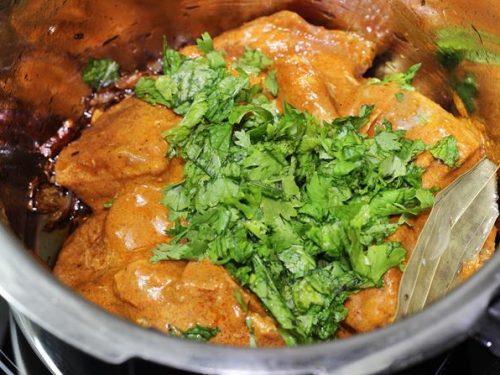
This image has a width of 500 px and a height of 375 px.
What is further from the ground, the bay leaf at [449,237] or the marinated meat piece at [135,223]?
the bay leaf at [449,237]

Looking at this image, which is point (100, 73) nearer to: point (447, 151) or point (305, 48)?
point (305, 48)

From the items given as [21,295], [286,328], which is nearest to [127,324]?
[21,295]

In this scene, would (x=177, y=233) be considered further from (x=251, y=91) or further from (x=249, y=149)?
(x=251, y=91)

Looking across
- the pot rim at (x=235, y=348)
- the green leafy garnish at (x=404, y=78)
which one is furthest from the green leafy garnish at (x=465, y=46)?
the pot rim at (x=235, y=348)

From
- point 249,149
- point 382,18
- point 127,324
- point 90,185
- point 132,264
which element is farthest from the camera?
point 382,18

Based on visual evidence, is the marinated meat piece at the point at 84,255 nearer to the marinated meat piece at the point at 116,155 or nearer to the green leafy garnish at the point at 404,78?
the marinated meat piece at the point at 116,155
